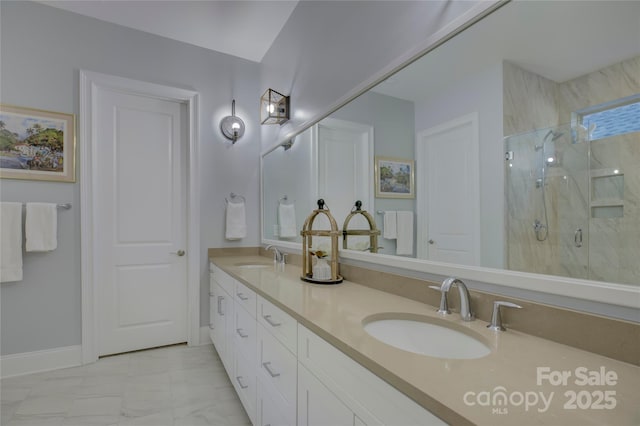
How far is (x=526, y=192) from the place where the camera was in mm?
929

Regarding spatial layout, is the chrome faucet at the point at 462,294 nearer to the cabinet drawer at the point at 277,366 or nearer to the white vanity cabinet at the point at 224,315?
the cabinet drawer at the point at 277,366

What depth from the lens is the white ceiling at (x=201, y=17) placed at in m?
2.38

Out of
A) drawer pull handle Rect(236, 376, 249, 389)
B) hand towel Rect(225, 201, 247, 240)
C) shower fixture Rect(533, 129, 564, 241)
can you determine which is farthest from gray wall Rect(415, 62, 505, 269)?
hand towel Rect(225, 201, 247, 240)

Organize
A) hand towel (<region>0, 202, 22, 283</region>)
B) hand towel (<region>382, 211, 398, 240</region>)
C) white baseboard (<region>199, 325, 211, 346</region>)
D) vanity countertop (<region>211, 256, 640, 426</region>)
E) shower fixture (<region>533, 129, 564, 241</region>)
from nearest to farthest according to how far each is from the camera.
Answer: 1. vanity countertop (<region>211, 256, 640, 426</region>)
2. shower fixture (<region>533, 129, 564, 241</region>)
3. hand towel (<region>382, 211, 398, 240</region>)
4. hand towel (<region>0, 202, 22, 283</region>)
5. white baseboard (<region>199, 325, 211, 346</region>)

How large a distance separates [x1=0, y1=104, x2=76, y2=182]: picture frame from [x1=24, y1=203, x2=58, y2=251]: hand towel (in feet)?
0.79

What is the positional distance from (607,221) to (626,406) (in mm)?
422

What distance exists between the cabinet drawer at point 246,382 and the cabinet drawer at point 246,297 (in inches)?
10.9

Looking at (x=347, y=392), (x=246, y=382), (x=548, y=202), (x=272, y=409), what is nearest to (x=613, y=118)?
(x=548, y=202)

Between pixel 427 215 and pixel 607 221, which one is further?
pixel 427 215

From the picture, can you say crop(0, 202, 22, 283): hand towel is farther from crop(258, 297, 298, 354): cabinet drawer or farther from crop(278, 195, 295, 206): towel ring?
crop(258, 297, 298, 354): cabinet drawer

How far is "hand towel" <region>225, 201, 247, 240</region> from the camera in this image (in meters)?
2.99

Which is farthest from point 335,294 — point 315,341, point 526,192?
point 526,192

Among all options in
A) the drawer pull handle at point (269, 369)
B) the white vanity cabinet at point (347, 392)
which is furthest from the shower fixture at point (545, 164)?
the drawer pull handle at point (269, 369)

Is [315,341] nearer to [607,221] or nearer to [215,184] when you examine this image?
[607,221]
